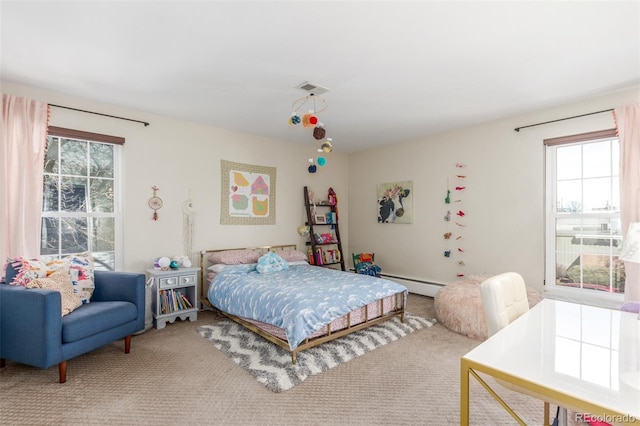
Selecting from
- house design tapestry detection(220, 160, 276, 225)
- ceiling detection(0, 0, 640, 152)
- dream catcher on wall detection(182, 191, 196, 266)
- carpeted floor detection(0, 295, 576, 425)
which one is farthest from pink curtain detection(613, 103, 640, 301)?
dream catcher on wall detection(182, 191, 196, 266)

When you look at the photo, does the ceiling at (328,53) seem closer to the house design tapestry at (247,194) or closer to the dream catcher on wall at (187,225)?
the house design tapestry at (247,194)

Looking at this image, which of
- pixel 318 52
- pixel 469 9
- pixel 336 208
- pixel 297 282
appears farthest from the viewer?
pixel 336 208

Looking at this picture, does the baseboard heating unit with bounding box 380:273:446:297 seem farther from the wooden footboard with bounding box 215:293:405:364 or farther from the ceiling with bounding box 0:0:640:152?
the ceiling with bounding box 0:0:640:152

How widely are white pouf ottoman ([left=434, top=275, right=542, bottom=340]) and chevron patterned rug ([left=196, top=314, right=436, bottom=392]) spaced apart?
0.23 m

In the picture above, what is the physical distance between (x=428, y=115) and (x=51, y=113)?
3966mm

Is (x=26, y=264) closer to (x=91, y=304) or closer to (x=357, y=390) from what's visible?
(x=91, y=304)

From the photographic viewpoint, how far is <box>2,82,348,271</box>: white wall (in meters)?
3.41

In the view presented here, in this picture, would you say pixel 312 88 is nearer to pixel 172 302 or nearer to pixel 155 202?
pixel 155 202

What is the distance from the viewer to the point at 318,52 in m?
2.27

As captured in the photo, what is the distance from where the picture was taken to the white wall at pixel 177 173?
11.2ft

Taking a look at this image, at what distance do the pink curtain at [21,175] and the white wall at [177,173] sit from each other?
0.67 ft

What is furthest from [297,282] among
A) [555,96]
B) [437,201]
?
[555,96]

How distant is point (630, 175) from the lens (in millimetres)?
2848

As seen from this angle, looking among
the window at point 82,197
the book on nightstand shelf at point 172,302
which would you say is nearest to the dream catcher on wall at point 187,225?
the book on nightstand shelf at point 172,302
